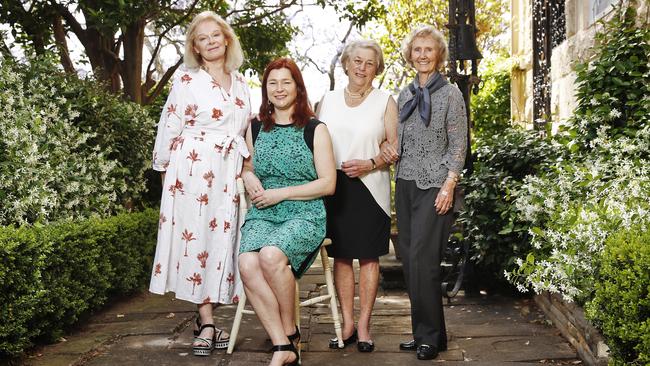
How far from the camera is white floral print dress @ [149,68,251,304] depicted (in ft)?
13.6

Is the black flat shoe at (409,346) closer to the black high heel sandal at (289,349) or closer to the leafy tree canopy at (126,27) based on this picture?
the black high heel sandal at (289,349)

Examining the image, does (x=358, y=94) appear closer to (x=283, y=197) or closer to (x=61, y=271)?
(x=283, y=197)

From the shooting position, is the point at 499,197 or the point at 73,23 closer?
the point at 499,197

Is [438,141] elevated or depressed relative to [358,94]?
depressed

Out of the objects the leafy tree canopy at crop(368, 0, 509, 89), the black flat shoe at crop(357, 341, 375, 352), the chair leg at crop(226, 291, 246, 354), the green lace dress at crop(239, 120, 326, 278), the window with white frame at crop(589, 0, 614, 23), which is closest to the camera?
the green lace dress at crop(239, 120, 326, 278)

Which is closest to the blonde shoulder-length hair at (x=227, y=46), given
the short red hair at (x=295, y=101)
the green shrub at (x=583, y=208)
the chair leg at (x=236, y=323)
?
the short red hair at (x=295, y=101)

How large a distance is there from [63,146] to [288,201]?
7.56 feet

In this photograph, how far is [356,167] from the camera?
4.03 m

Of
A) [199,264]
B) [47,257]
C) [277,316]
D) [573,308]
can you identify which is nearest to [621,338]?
[573,308]

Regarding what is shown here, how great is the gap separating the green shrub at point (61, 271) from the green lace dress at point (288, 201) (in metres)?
1.08

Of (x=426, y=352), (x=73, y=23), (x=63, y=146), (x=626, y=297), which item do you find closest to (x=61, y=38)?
(x=73, y=23)

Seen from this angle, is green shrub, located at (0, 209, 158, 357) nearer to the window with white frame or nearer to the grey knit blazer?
the grey knit blazer

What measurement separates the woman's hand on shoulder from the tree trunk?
Result: 503 centimetres

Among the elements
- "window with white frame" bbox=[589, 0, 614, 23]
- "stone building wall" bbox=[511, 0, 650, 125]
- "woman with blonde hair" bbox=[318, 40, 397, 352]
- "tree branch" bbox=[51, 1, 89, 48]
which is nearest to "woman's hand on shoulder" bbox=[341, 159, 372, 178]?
"woman with blonde hair" bbox=[318, 40, 397, 352]
